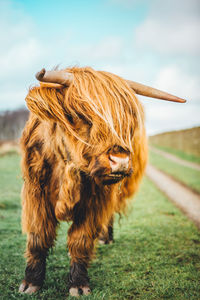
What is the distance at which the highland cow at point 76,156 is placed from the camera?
195 centimetres

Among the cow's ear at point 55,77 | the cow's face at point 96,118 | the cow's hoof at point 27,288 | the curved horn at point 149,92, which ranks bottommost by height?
the cow's hoof at point 27,288

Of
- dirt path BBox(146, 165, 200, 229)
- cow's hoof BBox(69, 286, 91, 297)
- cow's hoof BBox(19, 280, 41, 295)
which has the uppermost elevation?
cow's hoof BBox(19, 280, 41, 295)

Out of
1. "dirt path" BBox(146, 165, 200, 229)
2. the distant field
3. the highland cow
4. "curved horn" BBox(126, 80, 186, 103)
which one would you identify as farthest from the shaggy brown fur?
the distant field

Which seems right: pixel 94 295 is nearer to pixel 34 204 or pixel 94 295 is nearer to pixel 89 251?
pixel 89 251

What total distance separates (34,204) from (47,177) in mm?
313

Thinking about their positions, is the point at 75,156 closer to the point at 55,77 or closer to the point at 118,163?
the point at 118,163

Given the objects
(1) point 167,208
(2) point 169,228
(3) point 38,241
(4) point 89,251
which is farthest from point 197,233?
(3) point 38,241

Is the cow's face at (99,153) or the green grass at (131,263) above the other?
the cow's face at (99,153)

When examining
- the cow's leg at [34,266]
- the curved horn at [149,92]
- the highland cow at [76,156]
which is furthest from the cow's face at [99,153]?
the cow's leg at [34,266]

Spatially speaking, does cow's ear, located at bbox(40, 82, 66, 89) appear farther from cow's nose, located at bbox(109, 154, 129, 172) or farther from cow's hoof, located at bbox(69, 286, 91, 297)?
cow's hoof, located at bbox(69, 286, 91, 297)

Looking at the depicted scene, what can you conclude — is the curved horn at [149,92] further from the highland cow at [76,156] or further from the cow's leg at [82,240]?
the cow's leg at [82,240]

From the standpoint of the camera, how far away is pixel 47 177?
8.26ft

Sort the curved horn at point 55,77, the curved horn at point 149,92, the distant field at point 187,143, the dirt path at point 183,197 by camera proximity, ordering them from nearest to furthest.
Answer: the curved horn at point 55,77, the curved horn at point 149,92, the dirt path at point 183,197, the distant field at point 187,143

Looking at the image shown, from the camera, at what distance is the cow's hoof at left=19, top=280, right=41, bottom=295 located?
2.53 meters
